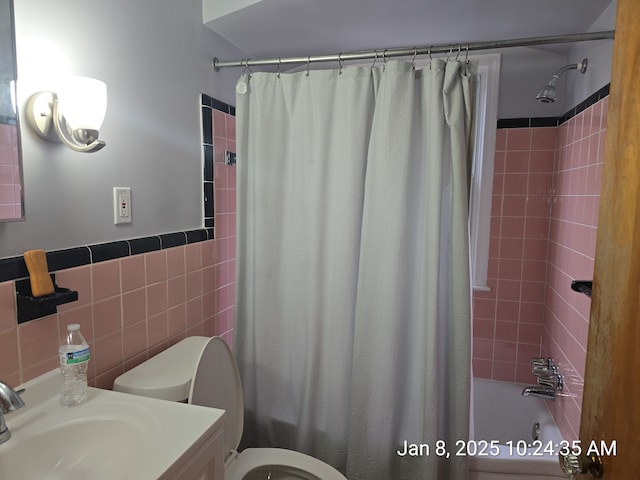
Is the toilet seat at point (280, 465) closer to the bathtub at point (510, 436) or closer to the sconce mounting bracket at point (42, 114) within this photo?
the bathtub at point (510, 436)

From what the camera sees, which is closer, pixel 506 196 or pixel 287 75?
pixel 287 75

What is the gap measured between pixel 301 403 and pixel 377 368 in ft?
1.45

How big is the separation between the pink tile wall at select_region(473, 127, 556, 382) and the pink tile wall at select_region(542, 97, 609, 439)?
0.21 feet

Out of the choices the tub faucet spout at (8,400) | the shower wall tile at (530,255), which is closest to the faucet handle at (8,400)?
the tub faucet spout at (8,400)

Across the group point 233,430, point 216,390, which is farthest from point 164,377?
point 233,430

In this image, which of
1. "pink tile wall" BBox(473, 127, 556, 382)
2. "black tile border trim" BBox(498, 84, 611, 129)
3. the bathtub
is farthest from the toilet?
"black tile border trim" BBox(498, 84, 611, 129)

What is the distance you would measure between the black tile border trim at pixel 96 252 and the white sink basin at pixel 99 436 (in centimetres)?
30

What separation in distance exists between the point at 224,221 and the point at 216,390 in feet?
2.78

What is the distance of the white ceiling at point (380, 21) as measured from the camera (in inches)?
67.8

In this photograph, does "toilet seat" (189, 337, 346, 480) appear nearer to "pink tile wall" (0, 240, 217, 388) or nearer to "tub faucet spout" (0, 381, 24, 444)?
"pink tile wall" (0, 240, 217, 388)

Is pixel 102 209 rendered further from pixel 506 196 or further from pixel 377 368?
pixel 506 196

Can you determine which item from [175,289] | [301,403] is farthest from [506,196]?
[175,289]

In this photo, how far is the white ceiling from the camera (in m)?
1.72

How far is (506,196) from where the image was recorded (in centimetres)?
239
